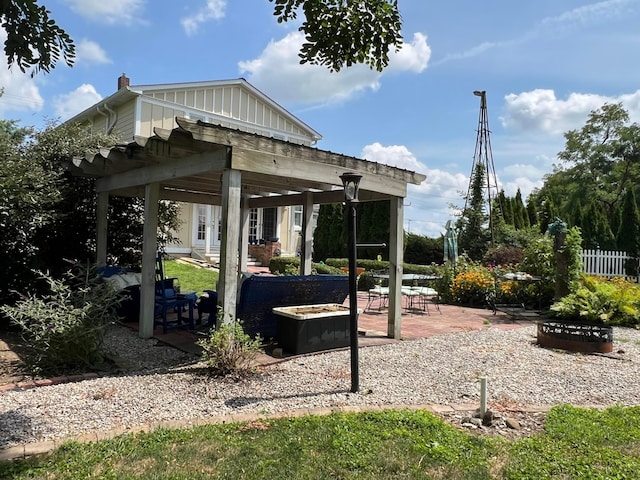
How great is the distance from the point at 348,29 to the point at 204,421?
310 cm

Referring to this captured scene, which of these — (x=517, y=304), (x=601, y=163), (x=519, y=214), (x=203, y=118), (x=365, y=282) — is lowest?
(x=517, y=304)

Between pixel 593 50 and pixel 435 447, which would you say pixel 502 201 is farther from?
pixel 435 447

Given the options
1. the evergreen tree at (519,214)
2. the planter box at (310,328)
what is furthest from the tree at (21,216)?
the evergreen tree at (519,214)

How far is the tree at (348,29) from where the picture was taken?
306 centimetres

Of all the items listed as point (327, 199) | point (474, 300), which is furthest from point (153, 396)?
point (474, 300)

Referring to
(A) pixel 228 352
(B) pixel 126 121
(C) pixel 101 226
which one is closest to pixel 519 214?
(B) pixel 126 121

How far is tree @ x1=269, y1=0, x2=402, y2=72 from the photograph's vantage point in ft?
10.0

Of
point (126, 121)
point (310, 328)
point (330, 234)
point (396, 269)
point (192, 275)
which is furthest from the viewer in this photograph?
point (330, 234)

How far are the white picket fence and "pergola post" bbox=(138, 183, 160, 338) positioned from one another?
47.9ft

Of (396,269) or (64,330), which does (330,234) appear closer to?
(396,269)

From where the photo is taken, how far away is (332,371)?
5.01 meters

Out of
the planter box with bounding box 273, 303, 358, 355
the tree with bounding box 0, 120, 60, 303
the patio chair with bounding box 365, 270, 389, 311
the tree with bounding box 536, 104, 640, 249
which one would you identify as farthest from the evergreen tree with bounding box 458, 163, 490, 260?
the tree with bounding box 536, 104, 640, 249

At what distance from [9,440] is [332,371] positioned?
2999mm

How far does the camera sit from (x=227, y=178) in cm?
482
